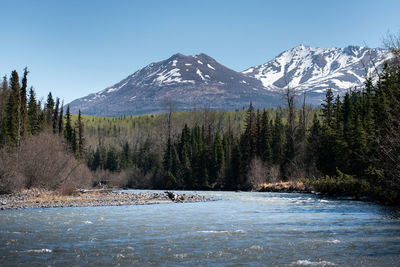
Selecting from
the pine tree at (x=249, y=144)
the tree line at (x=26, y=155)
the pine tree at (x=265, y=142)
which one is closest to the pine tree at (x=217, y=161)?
the pine tree at (x=249, y=144)

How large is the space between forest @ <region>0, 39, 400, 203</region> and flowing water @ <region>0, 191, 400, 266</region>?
7.02 metres

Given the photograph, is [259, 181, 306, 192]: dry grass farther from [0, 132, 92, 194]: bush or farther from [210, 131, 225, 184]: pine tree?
[0, 132, 92, 194]: bush

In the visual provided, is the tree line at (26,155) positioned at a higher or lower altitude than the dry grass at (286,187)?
higher

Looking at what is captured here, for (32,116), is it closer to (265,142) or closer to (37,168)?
(37,168)

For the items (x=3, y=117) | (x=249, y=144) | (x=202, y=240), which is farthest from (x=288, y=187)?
(x=202, y=240)

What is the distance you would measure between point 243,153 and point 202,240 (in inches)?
2906

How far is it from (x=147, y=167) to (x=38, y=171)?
2719 inches

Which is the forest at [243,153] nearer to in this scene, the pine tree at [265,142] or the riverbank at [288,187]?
the pine tree at [265,142]

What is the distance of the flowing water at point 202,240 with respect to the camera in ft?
43.8

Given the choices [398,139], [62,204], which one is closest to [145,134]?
[62,204]

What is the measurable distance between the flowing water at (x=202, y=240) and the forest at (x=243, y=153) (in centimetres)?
702

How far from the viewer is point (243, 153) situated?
3568 inches

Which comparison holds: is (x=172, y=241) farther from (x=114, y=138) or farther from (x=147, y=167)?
(x=114, y=138)

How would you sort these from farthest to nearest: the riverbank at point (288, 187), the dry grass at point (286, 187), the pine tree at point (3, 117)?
the dry grass at point (286, 187) < the riverbank at point (288, 187) < the pine tree at point (3, 117)
